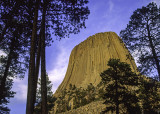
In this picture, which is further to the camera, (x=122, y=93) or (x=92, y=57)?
(x=92, y=57)

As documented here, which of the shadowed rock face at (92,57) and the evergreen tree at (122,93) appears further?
the shadowed rock face at (92,57)

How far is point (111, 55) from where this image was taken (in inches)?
2395

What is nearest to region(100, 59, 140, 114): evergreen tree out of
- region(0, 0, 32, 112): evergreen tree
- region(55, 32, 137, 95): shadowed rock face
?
region(0, 0, 32, 112): evergreen tree

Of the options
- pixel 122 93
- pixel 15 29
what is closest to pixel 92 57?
pixel 122 93

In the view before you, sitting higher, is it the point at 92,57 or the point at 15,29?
the point at 92,57

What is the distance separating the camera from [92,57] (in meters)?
64.9

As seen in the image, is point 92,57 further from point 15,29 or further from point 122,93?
point 15,29

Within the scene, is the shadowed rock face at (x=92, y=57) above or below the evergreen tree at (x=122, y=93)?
above

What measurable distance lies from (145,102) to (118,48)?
48800 millimetres

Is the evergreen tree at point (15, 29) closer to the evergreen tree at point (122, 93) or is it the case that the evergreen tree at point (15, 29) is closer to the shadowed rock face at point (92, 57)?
the evergreen tree at point (122, 93)

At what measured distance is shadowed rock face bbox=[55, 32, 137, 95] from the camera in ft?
189

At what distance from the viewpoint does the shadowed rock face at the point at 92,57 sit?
2264 inches

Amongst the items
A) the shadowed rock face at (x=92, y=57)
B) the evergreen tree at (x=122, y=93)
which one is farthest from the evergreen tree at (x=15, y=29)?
the shadowed rock face at (x=92, y=57)

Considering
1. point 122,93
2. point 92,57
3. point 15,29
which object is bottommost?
point 122,93
